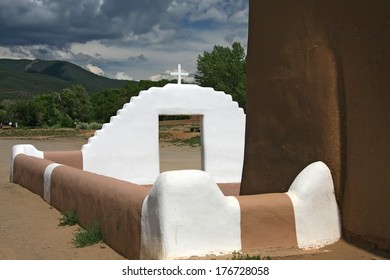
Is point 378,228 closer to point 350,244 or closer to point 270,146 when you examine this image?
point 350,244

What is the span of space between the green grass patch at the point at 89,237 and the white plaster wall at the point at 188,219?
1.58 metres

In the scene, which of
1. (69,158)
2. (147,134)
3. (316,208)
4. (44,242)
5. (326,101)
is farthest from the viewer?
(69,158)

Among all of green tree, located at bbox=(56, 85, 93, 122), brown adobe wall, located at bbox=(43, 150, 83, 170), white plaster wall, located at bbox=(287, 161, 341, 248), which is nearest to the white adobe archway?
brown adobe wall, located at bbox=(43, 150, 83, 170)

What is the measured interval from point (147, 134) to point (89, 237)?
5.84m

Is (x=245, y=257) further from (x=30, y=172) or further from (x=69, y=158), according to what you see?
(x=69, y=158)

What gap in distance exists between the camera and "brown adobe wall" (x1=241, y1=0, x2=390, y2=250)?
5453mm

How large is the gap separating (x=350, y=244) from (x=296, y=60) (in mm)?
2296

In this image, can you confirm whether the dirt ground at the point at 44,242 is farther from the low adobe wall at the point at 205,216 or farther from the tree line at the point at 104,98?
the tree line at the point at 104,98

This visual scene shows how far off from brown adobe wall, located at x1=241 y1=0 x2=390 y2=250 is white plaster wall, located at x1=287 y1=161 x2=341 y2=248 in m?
0.12

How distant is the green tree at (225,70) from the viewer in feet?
150

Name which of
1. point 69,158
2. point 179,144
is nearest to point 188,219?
point 69,158

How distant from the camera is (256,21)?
289 inches

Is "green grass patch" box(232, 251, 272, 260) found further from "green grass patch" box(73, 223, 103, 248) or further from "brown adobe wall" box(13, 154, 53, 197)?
"brown adobe wall" box(13, 154, 53, 197)

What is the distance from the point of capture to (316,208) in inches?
228
